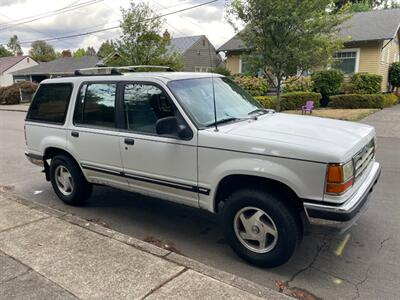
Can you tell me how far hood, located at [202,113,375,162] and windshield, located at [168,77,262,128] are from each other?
23cm

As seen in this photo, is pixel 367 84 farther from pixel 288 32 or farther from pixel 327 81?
pixel 288 32

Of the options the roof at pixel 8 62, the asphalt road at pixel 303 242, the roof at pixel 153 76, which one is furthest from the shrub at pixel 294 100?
the roof at pixel 8 62

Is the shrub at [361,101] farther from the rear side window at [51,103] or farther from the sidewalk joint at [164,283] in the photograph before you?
the sidewalk joint at [164,283]

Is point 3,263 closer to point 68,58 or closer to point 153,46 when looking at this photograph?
point 153,46

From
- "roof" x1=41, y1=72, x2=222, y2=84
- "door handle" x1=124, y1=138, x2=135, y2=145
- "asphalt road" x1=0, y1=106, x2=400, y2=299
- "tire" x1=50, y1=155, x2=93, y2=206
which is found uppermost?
"roof" x1=41, y1=72, x2=222, y2=84

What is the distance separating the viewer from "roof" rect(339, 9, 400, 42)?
20844mm

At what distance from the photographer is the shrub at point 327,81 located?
20.1 meters

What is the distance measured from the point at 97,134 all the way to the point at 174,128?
1352 millimetres

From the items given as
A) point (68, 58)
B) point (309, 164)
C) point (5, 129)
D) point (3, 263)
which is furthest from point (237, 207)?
point (68, 58)

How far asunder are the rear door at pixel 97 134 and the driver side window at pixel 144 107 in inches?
8.5

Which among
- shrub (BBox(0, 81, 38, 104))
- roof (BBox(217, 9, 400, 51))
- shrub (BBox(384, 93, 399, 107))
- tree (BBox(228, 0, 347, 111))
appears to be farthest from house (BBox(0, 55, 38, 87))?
shrub (BBox(384, 93, 399, 107))

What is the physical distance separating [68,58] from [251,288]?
1998 inches

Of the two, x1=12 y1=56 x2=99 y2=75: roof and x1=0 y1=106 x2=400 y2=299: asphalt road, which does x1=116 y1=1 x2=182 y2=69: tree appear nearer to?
x1=0 y1=106 x2=400 y2=299: asphalt road

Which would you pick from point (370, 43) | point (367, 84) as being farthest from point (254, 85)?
point (370, 43)
